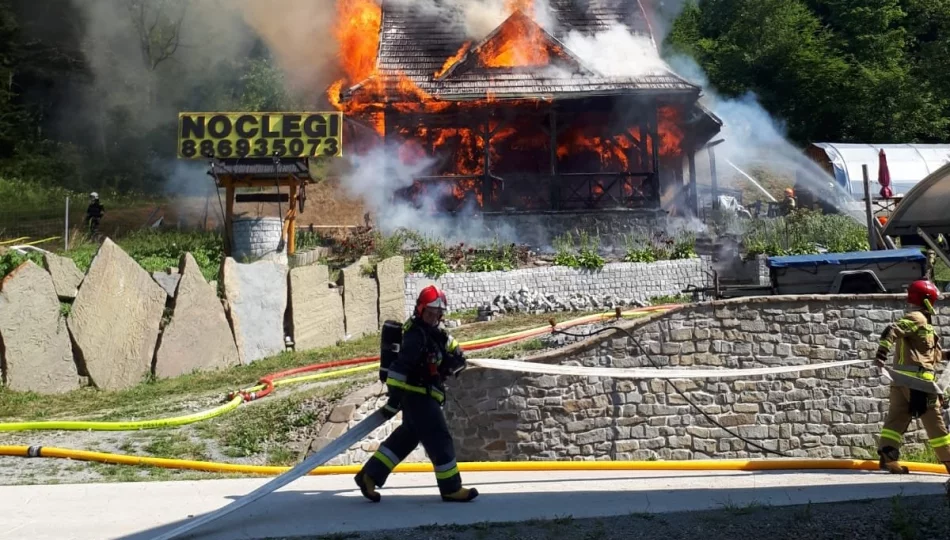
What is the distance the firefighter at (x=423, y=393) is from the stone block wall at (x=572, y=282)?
11.5 meters

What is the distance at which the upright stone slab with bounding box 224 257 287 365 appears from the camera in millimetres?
14562

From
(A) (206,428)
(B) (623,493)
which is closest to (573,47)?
(A) (206,428)

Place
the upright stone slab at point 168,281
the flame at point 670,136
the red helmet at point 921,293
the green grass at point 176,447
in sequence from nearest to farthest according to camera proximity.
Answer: the red helmet at point 921,293 → the green grass at point 176,447 → the upright stone slab at point 168,281 → the flame at point 670,136

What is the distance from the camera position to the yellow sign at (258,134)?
20.5m

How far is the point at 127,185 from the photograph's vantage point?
1448 inches

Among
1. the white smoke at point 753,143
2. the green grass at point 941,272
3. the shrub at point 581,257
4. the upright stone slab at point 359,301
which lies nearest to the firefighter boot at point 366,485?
the upright stone slab at point 359,301

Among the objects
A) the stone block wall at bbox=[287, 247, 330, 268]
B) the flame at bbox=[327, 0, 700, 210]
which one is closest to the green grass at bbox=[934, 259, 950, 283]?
the flame at bbox=[327, 0, 700, 210]

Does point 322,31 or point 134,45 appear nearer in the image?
point 322,31

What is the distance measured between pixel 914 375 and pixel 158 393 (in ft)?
30.4

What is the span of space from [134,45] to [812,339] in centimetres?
3749

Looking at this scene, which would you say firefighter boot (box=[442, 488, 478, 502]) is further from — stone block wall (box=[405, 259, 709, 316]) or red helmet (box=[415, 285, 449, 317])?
stone block wall (box=[405, 259, 709, 316])

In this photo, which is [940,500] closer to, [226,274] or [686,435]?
[686,435]

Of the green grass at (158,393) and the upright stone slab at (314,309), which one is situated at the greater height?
the upright stone slab at (314,309)

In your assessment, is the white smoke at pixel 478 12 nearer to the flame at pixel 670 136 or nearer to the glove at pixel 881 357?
the flame at pixel 670 136
